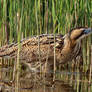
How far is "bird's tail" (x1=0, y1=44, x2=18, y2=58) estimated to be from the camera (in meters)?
7.48

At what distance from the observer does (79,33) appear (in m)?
7.56

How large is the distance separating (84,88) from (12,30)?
285 cm

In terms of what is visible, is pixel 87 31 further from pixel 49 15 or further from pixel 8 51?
pixel 8 51

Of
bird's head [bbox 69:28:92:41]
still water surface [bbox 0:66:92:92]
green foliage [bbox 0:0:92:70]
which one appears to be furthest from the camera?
bird's head [bbox 69:28:92:41]

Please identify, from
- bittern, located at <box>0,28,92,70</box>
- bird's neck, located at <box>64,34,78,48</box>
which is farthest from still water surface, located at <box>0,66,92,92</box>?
bird's neck, located at <box>64,34,78,48</box>

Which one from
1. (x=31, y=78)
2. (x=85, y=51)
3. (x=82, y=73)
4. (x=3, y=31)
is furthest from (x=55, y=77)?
(x=3, y=31)

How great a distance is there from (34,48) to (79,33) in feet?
3.05

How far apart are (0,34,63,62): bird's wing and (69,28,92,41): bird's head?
0.76 feet

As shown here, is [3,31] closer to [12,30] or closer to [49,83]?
[12,30]

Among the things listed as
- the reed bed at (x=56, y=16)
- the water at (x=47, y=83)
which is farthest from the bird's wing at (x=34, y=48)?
the water at (x=47, y=83)

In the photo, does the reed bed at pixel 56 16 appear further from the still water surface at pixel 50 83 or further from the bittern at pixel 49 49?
the still water surface at pixel 50 83

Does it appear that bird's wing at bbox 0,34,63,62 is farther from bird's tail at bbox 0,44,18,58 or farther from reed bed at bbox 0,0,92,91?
reed bed at bbox 0,0,92,91

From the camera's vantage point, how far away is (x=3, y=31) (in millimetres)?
8109

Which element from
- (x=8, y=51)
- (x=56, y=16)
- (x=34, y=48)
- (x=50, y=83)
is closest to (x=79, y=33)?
(x=56, y=16)
